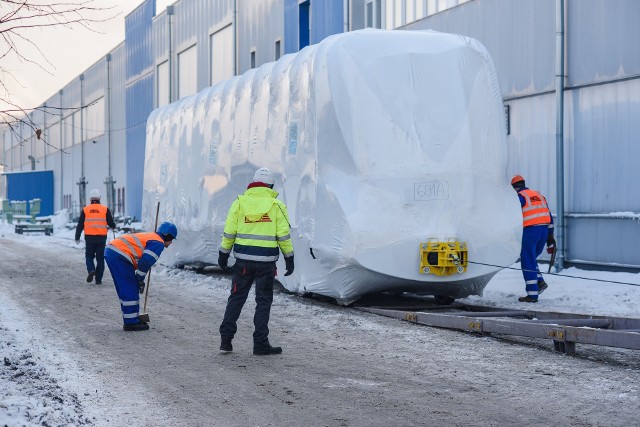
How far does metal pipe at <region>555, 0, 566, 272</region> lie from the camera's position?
17844 mm

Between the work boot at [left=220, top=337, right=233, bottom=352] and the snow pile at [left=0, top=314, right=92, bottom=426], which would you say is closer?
the snow pile at [left=0, top=314, right=92, bottom=426]

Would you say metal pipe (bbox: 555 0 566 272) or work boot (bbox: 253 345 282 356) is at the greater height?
metal pipe (bbox: 555 0 566 272)

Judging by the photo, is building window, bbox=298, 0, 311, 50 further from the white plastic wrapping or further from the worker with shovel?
the worker with shovel

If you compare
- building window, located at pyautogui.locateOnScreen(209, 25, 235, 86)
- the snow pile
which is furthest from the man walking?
building window, located at pyautogui.locateOnScreen(209, 25, 235, 86)

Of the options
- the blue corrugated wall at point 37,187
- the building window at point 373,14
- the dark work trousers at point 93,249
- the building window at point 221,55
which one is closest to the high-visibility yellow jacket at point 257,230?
the dark work trousers at point 93,249

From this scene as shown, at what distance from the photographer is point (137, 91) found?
51.6m

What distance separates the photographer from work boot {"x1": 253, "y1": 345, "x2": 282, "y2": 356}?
369 inches

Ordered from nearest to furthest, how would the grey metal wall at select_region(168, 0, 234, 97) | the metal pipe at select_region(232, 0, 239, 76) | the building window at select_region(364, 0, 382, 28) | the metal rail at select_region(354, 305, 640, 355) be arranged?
the metal rail at select_region(354, 305, 640, 355)
the building window at select_region(364, 0, 382, 28)
the metal pipe at select_region(232, 0, 239, 76)
the grey metal wall at select_region(168, 0, 234, 97)

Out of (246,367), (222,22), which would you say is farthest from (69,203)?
(246,367)

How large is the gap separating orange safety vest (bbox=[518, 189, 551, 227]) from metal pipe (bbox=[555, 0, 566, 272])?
3.90 m

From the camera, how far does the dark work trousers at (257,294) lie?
946cm

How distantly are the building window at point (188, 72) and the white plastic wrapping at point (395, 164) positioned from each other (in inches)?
1096

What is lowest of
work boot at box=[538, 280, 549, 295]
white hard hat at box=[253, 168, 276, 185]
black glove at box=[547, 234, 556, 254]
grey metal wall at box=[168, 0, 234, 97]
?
work boot at box=[538, 280, 549, 295]

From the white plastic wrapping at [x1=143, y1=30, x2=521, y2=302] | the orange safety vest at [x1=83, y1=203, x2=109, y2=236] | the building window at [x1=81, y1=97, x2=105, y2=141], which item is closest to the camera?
the white plastic wrapping at [x1=143, y1=30, x2=521, y2=302]
